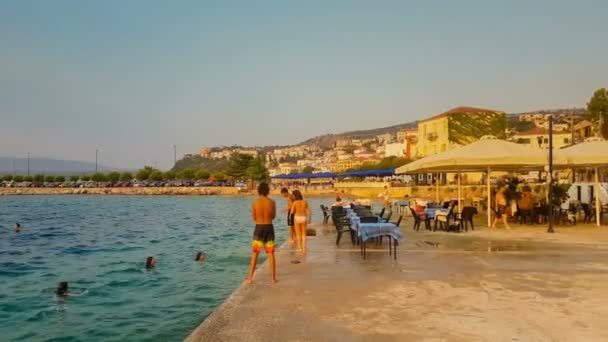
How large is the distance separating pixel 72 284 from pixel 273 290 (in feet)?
24.7

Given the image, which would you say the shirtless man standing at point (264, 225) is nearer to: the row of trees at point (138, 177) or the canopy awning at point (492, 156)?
the canopy awning at point (492, 156)

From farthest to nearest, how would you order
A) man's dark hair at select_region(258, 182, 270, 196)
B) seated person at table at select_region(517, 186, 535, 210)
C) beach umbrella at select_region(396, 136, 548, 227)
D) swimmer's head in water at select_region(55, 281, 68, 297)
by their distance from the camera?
1. seated person at table at select_region(517, 186, 535, 210)
2. beach umbrella at select_region(396, 136, 548, 227)
3. swimmer's head in water at select_region(55, 281, 68, 297)
4. man's dark hair at select_region(258, 182, 270, 196)

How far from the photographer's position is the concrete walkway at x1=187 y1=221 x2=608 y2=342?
528 cm

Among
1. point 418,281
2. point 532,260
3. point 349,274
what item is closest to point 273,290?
point 349,274

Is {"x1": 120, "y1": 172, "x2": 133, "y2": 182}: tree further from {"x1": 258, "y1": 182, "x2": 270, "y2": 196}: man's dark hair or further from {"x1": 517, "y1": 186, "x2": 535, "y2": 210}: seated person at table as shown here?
{"x1": 258, "y1": 182, "x2": 270, "y2": 196}: man's dark hair

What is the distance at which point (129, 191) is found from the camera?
4747 inches

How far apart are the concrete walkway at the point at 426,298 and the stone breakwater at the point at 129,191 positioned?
9516cm

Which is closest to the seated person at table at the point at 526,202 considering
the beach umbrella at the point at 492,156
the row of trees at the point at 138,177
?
the beach umbrella at the point at 492,156

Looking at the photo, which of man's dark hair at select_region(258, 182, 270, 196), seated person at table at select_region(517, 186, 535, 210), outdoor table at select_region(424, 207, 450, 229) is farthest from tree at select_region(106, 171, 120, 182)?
man's dark hair at select_region(258, 182, 270, 196)

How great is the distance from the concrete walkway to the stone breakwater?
95.2m

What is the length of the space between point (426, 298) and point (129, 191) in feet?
399

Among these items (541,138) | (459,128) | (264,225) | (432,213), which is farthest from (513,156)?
(541,138)

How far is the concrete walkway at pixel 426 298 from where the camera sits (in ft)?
17.3

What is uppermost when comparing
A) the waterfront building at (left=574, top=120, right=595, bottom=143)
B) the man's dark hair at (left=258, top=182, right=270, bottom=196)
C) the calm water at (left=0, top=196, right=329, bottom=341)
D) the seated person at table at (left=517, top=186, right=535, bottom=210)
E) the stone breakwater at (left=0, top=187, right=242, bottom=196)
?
the waterfront building at (left=574, top=120, right=595, bottom=143)
